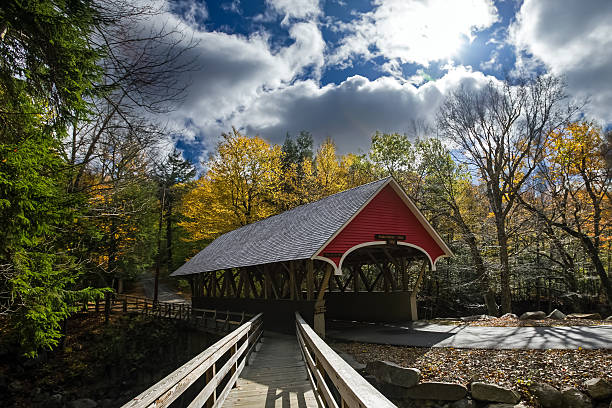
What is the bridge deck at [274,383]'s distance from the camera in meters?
4.93

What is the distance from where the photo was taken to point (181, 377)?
119 inches

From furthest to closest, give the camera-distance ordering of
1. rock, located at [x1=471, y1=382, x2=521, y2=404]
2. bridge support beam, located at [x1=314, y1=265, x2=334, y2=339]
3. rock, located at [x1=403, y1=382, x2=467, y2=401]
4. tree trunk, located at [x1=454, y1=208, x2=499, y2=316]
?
tree trunk, located at [x1=454, y1=208, x2=499, y2=316]
bridge support beam, located at [x1=314, y1=265, x2=334, y2=339]
rock, located at [x1=403, y1=382, x2=467, y2=401]
rock, located at [x1=471, y1=382, x2=521, y2=404]

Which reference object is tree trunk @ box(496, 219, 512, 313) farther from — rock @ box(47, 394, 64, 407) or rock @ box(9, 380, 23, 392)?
rock @ box(9, 380, 23, 392)

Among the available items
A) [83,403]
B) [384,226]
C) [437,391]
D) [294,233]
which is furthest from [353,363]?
[83,403]

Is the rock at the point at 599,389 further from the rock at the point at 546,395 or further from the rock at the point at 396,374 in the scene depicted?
the rock at the point at 396,374

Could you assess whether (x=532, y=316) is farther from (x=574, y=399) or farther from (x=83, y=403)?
(x=83, y=403)

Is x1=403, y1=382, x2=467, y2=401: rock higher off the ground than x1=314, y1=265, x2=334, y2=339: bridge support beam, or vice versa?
x1=314, y1=265, x2=334, y2=339: bridge support beam

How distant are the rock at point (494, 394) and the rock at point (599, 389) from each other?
3.17ft

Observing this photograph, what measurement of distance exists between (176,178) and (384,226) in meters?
32.2

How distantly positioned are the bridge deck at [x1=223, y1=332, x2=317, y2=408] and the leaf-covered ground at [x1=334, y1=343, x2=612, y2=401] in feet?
5.69

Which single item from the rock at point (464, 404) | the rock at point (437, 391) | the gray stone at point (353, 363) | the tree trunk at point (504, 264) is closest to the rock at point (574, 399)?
the rock at point (464, 404)

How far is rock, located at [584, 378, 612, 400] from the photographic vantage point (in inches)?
205

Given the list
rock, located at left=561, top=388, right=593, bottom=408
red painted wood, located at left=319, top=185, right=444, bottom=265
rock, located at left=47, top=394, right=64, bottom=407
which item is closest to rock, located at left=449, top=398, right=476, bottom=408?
rock, located at left=561, top=388, right=593, bottom=408

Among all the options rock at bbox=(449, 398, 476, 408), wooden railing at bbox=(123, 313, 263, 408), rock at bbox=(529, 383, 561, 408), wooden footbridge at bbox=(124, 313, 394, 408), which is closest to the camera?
wooden footbridge at bbox=(124, 313, 394, 408)
